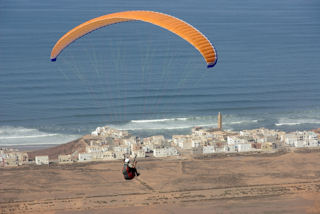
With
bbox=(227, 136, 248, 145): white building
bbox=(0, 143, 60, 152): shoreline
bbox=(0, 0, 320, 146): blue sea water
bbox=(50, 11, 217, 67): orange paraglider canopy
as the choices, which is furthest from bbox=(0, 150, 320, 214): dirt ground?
bbox=(0, 0, 320, 146): blue sea water

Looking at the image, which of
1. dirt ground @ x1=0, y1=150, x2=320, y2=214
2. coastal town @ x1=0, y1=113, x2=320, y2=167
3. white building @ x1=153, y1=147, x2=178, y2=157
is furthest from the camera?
white building @ x1=153, y1=147, x2=178, y2=157

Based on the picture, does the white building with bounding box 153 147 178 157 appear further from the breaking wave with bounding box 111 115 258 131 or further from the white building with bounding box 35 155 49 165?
the breaking wave with bounding box 111 115 258 131

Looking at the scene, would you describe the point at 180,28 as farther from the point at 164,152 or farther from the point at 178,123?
the point at 178,123

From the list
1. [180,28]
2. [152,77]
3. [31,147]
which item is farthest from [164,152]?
[152,77]

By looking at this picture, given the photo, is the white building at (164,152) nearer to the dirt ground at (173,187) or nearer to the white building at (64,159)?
the dirt ground at (173,187)

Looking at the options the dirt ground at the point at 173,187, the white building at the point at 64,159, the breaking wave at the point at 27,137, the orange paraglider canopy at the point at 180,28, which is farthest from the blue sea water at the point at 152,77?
the orange paraglider canopy at the point at 180,28

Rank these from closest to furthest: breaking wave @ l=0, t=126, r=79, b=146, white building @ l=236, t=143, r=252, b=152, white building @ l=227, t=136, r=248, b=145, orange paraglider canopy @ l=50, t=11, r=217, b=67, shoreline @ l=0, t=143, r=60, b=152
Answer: orange paraglider canopy @ l=50, t=11, r=217, b=67 < white building @ l=236, t=143, r=252, b=152 < white building @ l=227, t=136, r=248, b=145 < shoreline @ l=0, t=143, r=60, b=152 < breaking wave @ l=0, t=126, r=79, b=146

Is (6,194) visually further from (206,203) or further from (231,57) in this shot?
(231,57)
